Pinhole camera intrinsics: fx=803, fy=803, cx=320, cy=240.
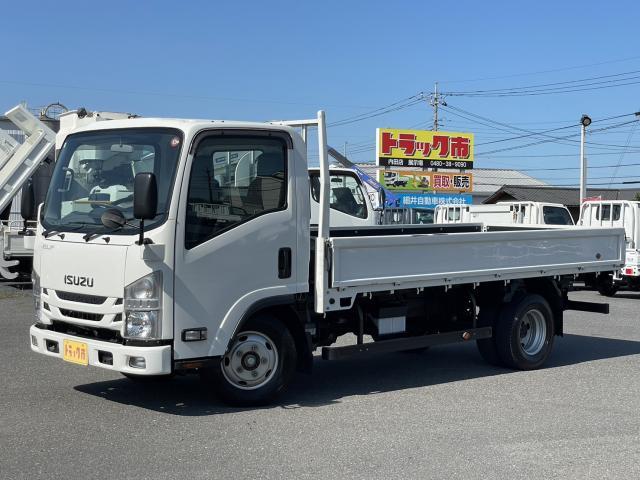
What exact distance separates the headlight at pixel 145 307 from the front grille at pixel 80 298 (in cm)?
A: 30

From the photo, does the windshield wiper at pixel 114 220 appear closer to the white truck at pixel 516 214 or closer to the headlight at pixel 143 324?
the headlight at pixel 143 324

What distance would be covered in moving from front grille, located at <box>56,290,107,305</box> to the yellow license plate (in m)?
0.36

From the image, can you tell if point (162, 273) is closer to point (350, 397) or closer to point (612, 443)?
point (350, 397)

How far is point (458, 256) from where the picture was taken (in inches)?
338

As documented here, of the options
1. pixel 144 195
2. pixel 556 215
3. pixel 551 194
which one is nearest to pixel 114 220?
pixel 144 195

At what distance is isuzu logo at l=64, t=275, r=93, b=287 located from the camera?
268 inches

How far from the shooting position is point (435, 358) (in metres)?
10.4

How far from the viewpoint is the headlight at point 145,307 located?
21.5 feet

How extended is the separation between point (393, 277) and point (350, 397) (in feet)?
4.12

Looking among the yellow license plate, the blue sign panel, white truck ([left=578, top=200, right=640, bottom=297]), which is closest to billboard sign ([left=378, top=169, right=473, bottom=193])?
the blue sign panel

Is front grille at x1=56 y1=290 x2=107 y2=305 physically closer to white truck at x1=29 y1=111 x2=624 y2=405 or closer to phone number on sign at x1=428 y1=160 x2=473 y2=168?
white truck at x1=29 y1=111 x2=624 y2=405

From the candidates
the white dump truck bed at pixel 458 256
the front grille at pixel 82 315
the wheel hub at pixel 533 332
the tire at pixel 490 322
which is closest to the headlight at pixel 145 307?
the front grille at pixel 82 315

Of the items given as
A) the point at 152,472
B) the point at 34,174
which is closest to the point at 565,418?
the point at 152,472

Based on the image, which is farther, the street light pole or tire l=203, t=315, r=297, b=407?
the street light pole
